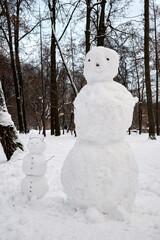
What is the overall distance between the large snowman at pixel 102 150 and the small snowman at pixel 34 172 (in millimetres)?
509

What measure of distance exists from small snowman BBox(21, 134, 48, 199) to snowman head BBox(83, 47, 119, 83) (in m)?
1.31

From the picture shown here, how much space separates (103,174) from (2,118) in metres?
3.84

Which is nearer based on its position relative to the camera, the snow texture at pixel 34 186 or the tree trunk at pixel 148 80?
the snow texture at pixel 34 186

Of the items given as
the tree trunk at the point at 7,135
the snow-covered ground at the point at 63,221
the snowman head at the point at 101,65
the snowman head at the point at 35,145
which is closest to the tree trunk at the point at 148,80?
the snow-covered ground at the point at 63,221

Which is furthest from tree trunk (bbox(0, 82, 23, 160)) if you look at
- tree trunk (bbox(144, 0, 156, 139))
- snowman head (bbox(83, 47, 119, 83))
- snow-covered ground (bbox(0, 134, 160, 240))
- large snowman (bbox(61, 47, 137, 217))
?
tree trunk (bbox(144, 0, 156, 139))

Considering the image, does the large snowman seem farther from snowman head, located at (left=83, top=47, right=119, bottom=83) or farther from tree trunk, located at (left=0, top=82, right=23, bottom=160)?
tree trunk, located at (left=0, top=82, right=23, bottom=160)

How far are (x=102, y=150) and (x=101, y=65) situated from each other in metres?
1.09

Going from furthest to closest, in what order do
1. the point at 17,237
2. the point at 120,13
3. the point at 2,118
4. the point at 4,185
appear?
the point at 120,13 → the point at 2,118 → the point at 4,185 → the point at 17,237

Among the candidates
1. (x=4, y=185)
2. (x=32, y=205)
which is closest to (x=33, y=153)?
(x=32, y=205)

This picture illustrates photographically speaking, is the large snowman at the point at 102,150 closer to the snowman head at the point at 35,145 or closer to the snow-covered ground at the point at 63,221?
the snow-covered ground at the point at 63,221

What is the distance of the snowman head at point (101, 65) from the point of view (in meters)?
2.42

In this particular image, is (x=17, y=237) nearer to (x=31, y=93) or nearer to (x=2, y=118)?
(x=2, y=118)

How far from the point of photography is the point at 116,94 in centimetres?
233

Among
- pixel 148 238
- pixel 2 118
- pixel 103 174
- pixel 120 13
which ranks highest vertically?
pixel 120 13
